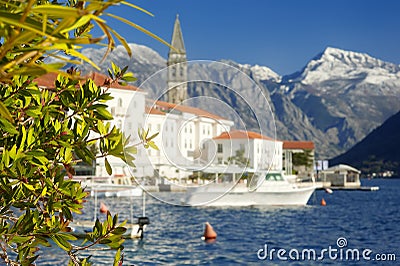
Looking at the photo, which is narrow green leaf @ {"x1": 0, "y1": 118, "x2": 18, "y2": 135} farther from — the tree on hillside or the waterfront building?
the waterfront building

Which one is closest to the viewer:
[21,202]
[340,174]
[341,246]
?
[21,202]

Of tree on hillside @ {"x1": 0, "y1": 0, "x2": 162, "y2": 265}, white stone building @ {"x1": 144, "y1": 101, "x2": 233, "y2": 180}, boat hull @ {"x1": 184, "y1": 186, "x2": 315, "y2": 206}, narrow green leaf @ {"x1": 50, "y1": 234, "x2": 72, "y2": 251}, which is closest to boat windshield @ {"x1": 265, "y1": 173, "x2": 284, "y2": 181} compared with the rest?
boat hull @ {"x1": 184, "y1": 186, "x2": 315, "y2": 206}

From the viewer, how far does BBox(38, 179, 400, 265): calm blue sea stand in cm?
2375

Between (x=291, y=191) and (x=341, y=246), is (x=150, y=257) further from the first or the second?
(x=291, y=191)

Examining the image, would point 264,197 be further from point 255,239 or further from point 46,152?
point 46,152

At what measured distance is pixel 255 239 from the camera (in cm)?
3150

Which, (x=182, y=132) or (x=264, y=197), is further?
(x=264, y=197)

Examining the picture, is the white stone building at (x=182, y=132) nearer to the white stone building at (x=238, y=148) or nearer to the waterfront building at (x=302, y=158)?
the white stone building at (x=238, y=148)

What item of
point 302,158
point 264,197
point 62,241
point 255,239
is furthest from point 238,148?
point 302,158

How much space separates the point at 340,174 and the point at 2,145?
12923 centimetres

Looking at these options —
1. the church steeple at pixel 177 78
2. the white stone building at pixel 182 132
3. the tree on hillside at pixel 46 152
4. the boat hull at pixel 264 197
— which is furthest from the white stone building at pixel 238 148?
the boat hull at pixel 264 197

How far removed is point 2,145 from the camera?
2525 mm

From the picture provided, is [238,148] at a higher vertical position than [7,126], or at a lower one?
higher

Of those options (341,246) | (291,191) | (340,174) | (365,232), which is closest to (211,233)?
(341,246)
